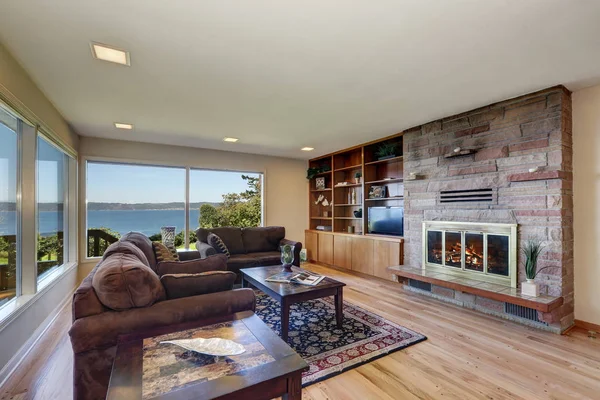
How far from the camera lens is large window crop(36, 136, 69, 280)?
3.06 meters

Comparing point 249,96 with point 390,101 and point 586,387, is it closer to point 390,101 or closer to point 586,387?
point 390,101

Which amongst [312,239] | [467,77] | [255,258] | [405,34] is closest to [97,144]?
[255,258]

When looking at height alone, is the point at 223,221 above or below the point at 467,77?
below

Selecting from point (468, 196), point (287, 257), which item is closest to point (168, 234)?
point (287, 257)

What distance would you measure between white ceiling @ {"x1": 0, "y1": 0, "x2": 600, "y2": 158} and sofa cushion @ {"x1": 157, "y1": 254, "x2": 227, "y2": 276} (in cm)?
158

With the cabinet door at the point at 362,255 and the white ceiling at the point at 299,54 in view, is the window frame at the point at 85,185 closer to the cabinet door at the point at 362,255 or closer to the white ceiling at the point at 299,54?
the white ceiling at the point at 299,54

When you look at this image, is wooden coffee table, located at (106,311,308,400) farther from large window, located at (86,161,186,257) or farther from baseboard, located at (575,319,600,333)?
large window, located at (86,161,186,257)

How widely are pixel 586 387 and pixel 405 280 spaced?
7.46ft

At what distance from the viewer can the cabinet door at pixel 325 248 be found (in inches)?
234

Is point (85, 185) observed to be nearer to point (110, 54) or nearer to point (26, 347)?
point (26, 347)

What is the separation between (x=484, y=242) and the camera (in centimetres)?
343

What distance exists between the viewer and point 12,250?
2.50 meters

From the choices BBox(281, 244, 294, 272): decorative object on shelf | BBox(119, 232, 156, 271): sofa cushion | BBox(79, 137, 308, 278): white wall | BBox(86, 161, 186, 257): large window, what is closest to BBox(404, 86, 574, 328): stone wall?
BBox(281, 244, 294, 272): decorative object on shelf

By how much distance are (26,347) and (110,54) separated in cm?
252
